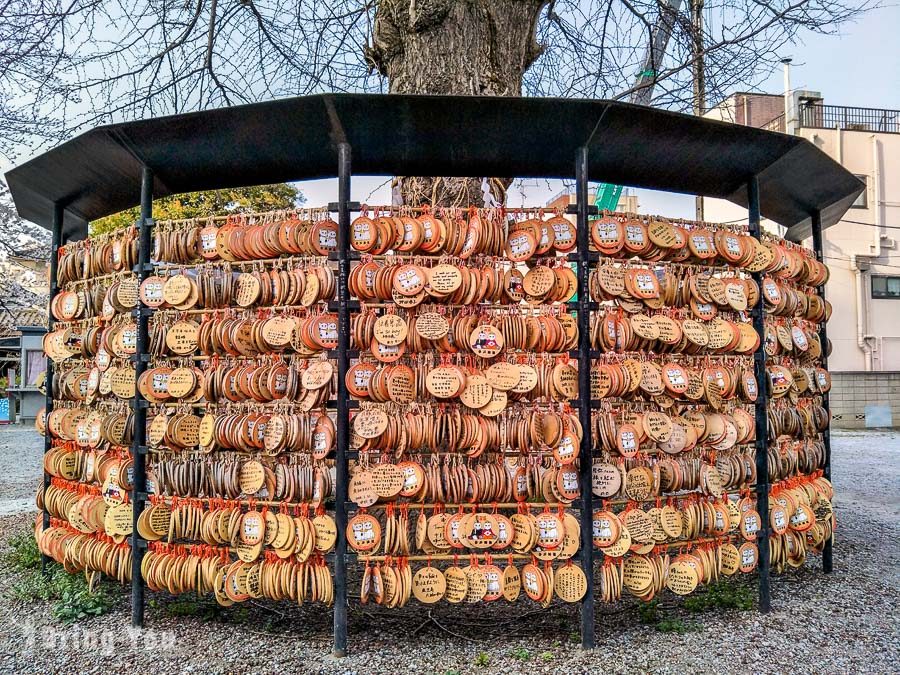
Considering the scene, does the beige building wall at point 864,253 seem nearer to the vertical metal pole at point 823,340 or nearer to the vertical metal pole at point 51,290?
the vertical metal pole at point 823,340

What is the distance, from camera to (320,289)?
145 inches

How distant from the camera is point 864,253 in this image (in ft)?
54.5

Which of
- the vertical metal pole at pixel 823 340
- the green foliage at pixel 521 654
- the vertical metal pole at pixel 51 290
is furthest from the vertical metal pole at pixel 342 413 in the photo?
the vertical metal pole at pixel 823 340

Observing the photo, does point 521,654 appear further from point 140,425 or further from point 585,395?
point 140,425

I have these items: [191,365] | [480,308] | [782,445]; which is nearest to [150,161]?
[191,365]

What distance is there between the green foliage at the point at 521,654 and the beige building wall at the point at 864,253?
15607 mm

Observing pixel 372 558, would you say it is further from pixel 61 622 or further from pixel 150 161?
pixel 150 161

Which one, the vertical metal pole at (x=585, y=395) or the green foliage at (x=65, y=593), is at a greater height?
the vertical metal pole at (x=585, y=395)

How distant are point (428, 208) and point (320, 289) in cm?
78

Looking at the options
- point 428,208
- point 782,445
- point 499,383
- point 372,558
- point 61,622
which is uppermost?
point 428,208

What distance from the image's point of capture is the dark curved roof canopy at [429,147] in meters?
3.44

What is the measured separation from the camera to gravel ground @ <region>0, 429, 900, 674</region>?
10.8ft

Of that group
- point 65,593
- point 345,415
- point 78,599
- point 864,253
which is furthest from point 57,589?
point 864,253

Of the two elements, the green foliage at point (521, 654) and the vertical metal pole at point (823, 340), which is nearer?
the green foliage at point (521, 654)
